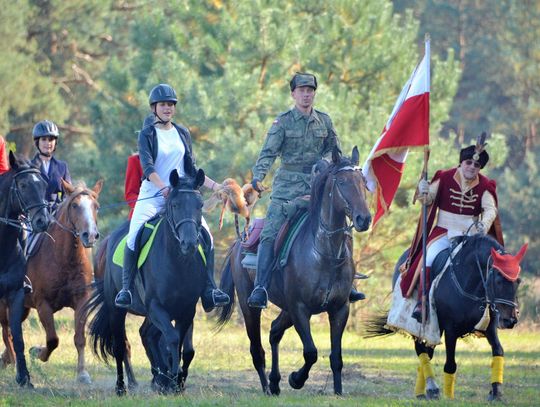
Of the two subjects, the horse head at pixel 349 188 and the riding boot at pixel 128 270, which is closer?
the horse head at pixel 349 188

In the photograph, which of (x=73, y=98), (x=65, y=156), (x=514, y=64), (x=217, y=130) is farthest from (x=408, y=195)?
(x=514, y=64)

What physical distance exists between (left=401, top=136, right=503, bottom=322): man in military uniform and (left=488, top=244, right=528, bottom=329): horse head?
104 cm

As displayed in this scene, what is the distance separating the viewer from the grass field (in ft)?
37.5

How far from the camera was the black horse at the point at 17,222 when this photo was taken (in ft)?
41.9

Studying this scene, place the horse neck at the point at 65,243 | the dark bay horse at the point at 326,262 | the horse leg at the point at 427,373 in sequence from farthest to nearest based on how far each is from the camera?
the horse neck at the point at 65,243 → the horse leg at the point at 427,373 → the dark bay horse at the point at 326,262

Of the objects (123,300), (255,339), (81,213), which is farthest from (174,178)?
(81,213)

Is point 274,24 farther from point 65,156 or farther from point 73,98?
point 73,98

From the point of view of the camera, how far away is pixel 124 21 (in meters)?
39.4

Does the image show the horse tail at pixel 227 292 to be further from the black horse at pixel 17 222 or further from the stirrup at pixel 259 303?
the black horse at pixel 17 222

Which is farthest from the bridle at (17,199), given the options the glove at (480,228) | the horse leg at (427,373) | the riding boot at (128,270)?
the glove at (480,228)

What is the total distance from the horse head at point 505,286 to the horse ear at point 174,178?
3.37 m

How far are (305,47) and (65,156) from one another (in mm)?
12380

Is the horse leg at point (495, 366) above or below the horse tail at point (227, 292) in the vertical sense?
below

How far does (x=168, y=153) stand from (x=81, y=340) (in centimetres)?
343
